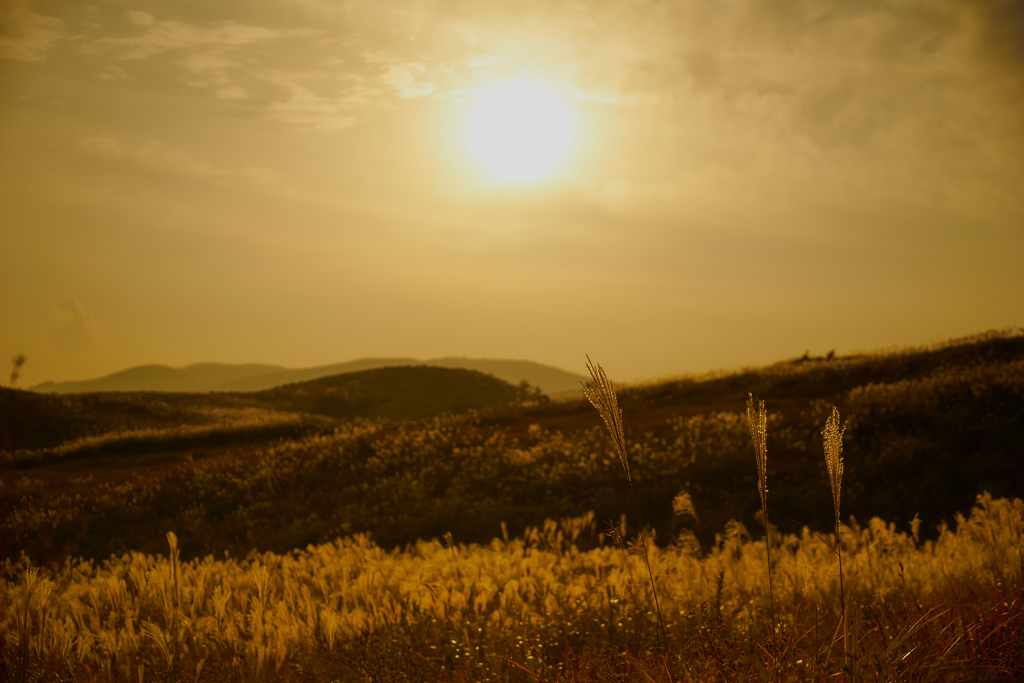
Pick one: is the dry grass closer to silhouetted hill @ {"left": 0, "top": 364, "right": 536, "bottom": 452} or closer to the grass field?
the grass field

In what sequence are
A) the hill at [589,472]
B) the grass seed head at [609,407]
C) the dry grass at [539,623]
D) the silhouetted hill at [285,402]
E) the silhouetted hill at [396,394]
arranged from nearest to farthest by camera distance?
1. the grass seed head at [609,407]
2. the dry grass at [539,623]
3. the hill at [589,472]
4. the silhouetted hill at [285,402]
5. the silhouetted hill at [396,394]

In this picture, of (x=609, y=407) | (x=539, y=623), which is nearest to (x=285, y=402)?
(x=539, y=623)

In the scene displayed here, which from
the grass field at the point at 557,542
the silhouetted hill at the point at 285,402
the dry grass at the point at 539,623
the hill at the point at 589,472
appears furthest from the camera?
the silhouetted hill at the point at 285,402

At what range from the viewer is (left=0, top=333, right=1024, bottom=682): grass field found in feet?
10.9

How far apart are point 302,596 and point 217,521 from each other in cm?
1114

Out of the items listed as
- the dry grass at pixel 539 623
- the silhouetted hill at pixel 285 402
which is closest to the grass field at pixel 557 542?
the dry grass at pixel 539 623

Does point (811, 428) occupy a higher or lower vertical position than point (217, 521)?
higher

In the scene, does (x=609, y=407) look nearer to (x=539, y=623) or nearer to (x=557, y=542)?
(x=539, y=623)

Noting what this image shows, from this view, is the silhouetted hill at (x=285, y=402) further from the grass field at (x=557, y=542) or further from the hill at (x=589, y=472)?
the hill at (x=589, y=472)

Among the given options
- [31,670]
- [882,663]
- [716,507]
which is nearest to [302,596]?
[31,670]

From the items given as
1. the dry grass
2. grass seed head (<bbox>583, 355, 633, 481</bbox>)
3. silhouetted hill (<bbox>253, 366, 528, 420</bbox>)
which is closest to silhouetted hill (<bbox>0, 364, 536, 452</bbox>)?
silhouetted hill (<bbox>253, 366, 528, 420</bbox>)

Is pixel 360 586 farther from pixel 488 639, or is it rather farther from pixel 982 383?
pixel 982 383

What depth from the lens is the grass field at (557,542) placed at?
3312 millimetres

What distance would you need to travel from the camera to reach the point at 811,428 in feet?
48.3
